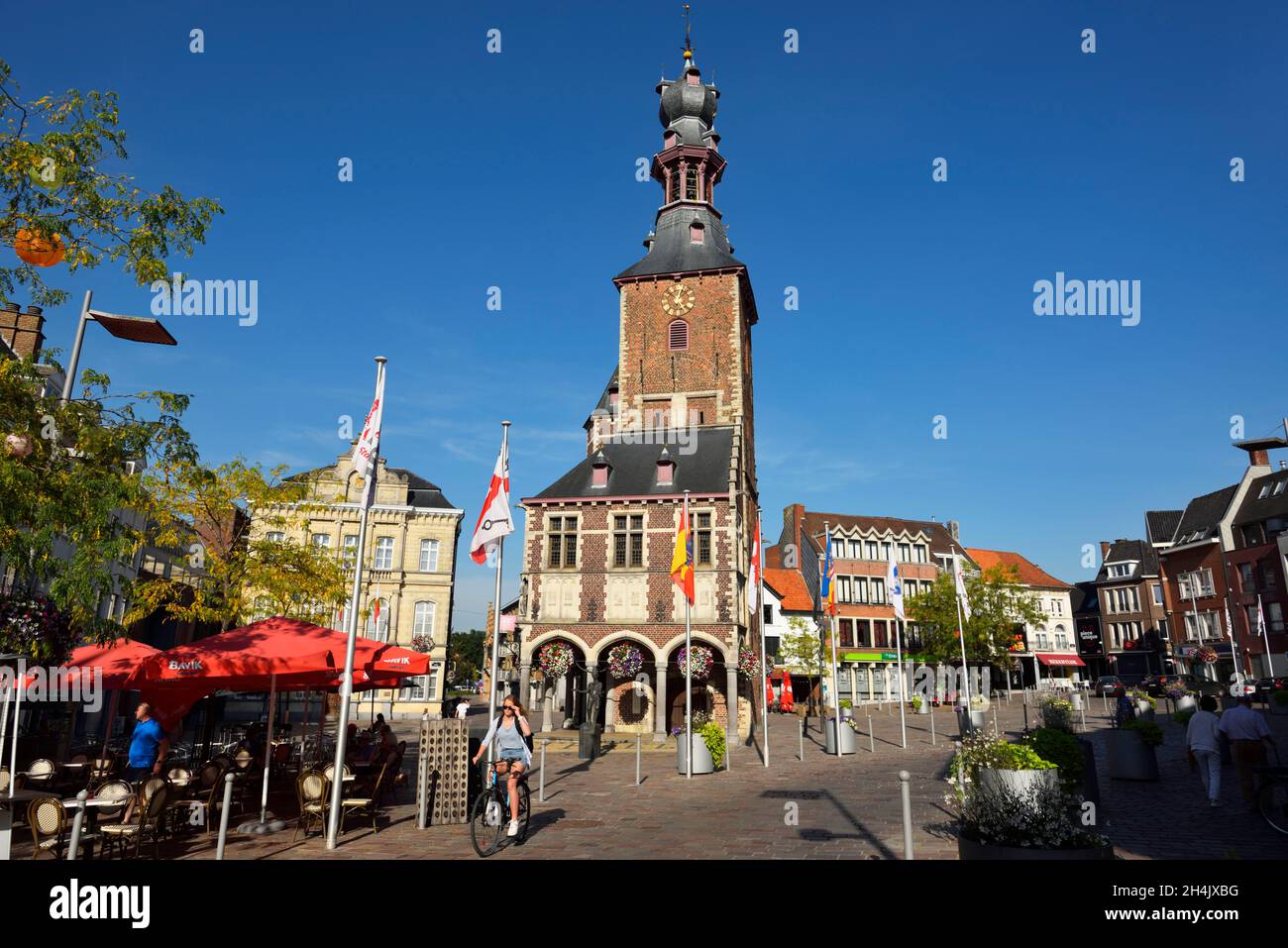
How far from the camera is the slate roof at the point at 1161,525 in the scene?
65938mm

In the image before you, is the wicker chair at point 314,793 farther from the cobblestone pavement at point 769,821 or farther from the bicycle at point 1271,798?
the bicycle at point 1271,798

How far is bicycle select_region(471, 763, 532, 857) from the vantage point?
1026 centimetres

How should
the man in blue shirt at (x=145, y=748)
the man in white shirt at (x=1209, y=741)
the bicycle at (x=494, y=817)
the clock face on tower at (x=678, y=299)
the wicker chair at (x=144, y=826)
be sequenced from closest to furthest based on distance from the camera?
the wicker chair at (x=144, y=826), the bicycle at (x=494, y=817), the man in blue shirt at (x=145, y=748), the man in white shirt at (x=1209, y=741), the clock face on tower at (x=678, y=299)

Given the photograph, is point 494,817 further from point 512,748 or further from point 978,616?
point 978,616

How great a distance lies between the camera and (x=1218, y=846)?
9.88 meters

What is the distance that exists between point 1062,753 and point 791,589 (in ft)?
150

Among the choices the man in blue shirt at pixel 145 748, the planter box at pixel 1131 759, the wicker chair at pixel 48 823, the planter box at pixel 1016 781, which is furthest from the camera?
the planter box at pixel 1131 759

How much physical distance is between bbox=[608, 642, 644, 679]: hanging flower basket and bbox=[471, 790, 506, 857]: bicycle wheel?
59.0ft

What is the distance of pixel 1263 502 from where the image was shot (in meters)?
53.8

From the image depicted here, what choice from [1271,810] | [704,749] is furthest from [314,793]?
[1271,810]

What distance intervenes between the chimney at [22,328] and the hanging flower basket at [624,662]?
2352 centimetres
